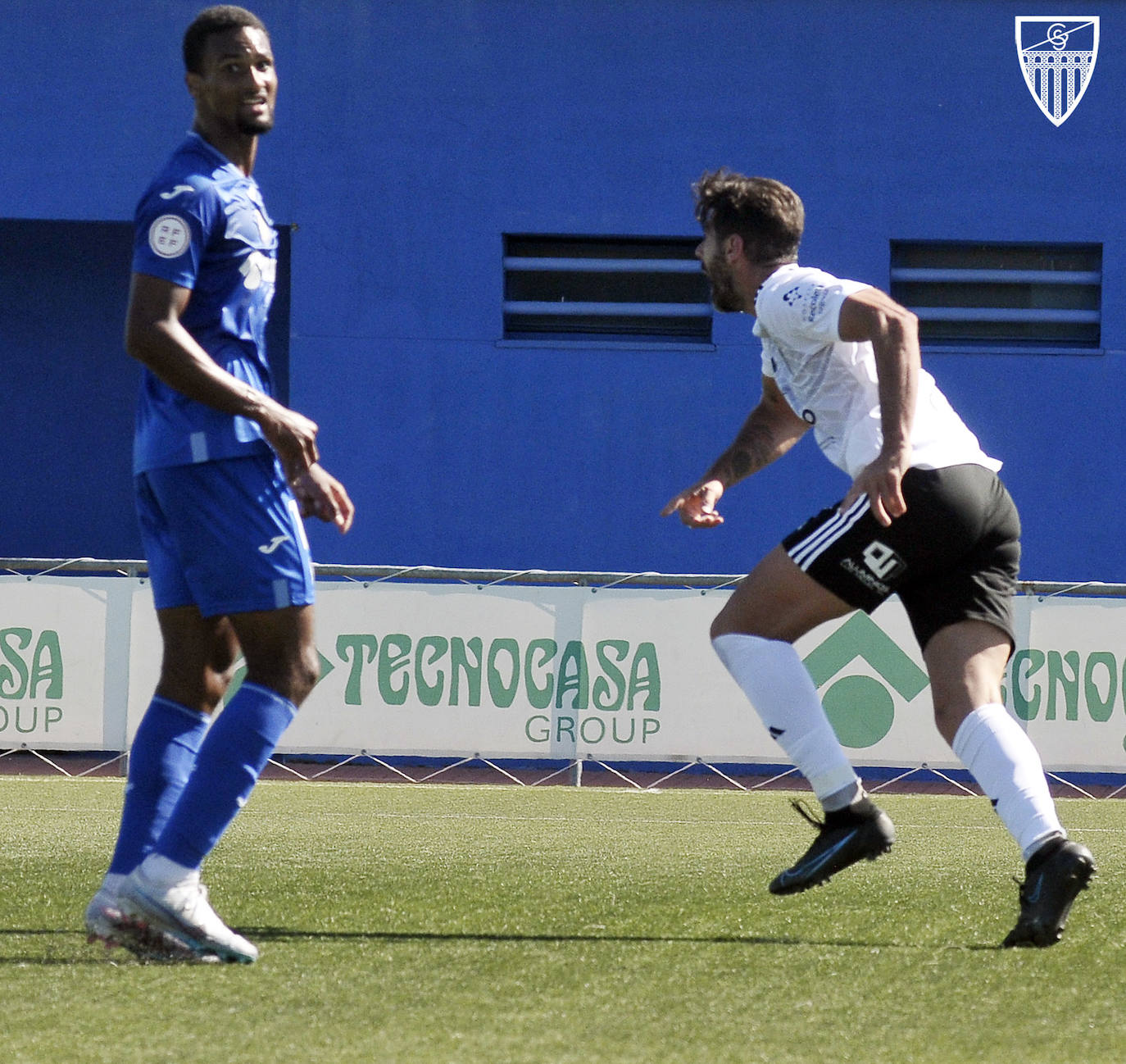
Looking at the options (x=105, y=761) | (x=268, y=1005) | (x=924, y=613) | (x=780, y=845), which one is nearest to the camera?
(x=268, y=1005)

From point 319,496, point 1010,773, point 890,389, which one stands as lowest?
point 1010,773

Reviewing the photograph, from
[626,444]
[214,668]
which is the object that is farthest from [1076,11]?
[214,668]

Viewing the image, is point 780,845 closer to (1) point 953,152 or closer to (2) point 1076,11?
(1) point 953,152

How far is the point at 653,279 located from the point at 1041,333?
3.52 meters

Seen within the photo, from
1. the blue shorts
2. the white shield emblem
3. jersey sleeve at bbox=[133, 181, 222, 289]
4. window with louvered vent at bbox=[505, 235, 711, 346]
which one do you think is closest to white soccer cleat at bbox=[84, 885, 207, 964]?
the blue shorts

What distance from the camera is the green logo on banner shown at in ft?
32.9

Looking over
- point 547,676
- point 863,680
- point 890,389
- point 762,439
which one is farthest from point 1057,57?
point 890,389

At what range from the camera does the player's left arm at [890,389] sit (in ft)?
11.6

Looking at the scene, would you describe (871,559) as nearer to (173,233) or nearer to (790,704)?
(790,704)

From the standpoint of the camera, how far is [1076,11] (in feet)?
45.4

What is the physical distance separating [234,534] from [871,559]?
1.47 meters

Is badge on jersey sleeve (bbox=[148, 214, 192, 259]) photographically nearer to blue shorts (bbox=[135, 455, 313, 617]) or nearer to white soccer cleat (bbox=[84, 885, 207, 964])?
blue shorts (bbox=[135, 455, 313, 617])

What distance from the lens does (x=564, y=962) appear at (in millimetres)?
3178

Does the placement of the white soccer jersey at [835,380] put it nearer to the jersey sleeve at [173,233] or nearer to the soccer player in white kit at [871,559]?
the soccer player in white kit at [871,559]
